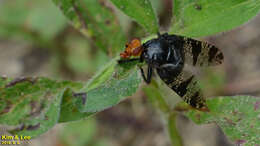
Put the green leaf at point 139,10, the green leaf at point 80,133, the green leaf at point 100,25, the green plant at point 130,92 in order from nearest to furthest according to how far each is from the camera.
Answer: the green plant at point 130,92 < the green leaf at point 139,10 < the green leaf at point 100,25 < the green leaf at point 80,133

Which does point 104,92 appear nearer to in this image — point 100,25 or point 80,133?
point 100,25

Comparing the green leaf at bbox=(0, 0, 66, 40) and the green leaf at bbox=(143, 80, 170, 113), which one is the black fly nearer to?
the green leaf at bbox=(143, 80, 170, 113)

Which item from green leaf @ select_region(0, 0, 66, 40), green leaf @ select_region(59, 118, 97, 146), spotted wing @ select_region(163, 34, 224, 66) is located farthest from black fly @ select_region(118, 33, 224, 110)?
green leaf @ select_region(0, 0, 66, 40)

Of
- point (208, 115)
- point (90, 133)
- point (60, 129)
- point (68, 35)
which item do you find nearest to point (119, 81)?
point (208, 115)

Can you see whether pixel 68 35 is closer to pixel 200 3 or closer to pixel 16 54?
pixel 16 54

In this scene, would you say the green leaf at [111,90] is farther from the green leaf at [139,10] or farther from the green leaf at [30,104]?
the green leaf at [139,10]

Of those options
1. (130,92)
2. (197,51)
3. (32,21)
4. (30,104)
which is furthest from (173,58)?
(32,21)

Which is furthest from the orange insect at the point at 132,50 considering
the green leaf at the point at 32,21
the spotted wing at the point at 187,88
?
the green leaf at the point at 32,21
